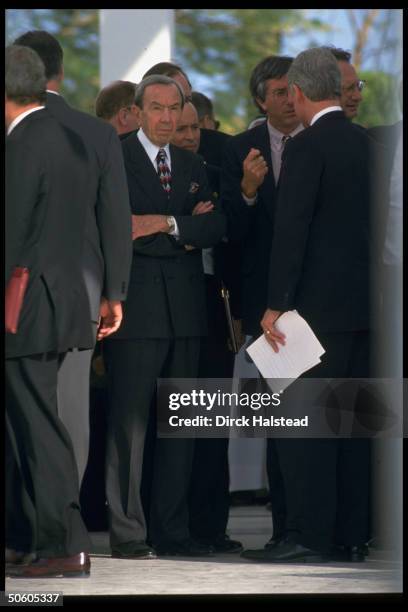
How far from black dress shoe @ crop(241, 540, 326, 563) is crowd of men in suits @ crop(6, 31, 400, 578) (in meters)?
0.01

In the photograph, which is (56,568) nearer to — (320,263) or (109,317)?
(109,317)

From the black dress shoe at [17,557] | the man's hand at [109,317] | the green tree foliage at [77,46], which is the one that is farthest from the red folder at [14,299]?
the green tree foliage at [77,46]

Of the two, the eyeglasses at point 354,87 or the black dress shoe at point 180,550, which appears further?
the eyeglasses at point 354,87

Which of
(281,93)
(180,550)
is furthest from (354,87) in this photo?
(180,550)

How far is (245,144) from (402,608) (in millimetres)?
2167

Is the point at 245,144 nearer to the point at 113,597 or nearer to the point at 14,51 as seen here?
the point at 14,51

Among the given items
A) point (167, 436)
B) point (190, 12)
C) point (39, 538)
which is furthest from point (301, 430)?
point (190, 12)

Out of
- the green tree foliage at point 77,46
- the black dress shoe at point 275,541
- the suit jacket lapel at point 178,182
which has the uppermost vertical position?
the green tree foliage at point 77,46

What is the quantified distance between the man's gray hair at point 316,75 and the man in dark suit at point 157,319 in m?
0.54

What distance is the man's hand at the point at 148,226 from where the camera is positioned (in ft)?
20.4

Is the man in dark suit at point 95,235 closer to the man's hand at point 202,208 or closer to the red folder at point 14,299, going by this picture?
the red folder at point 14,299

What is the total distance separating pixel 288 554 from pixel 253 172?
4.72ft

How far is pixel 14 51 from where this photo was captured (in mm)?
5496

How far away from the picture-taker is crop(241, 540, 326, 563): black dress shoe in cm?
609
